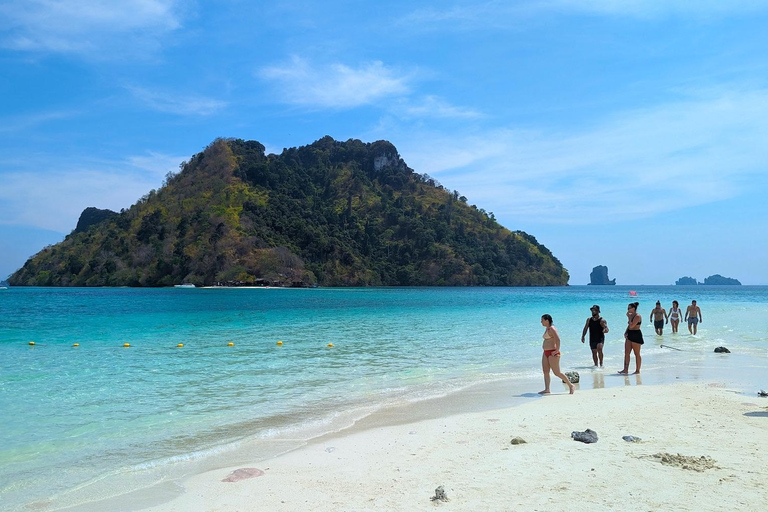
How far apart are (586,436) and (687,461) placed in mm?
1268

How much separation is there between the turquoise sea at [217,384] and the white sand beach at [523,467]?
0.90 metres

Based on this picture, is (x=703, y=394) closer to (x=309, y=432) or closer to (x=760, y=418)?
(x=760, y=418)

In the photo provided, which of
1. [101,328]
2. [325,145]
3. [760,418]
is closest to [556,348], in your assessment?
[760,418]

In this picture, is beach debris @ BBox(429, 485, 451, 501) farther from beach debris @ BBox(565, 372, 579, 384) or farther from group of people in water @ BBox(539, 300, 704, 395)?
beach debris @ BBox(565, 372, 579, 384)

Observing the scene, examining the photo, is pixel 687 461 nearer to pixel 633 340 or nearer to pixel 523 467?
pixel 523 467

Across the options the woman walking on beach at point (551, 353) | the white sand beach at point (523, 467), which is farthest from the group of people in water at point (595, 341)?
the white sand beach at point (523, 467)

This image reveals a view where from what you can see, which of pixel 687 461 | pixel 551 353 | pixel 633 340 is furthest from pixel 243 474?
pixel 633 340

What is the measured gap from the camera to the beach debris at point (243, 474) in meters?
5.70

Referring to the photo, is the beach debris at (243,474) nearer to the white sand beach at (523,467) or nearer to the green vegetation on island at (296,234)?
the white sand beach at (523,467)

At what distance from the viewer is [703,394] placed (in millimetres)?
9852

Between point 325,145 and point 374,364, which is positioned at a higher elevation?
point 325,145

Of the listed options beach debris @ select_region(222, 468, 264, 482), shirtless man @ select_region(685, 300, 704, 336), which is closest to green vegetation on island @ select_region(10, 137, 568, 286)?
shirtless man @ select_region(685, 300, 704, 336)

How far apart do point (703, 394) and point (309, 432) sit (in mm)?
7595

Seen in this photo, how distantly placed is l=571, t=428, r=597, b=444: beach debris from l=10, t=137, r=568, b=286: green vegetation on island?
101 m
